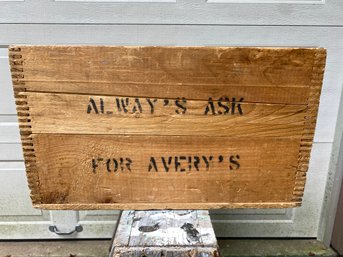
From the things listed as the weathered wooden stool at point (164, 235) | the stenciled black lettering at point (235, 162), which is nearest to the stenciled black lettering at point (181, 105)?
the stenciled black lettering at point (235, 162)

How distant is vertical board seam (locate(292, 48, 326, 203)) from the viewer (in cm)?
83

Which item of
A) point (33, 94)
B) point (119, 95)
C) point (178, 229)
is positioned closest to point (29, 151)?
point (33, 94)

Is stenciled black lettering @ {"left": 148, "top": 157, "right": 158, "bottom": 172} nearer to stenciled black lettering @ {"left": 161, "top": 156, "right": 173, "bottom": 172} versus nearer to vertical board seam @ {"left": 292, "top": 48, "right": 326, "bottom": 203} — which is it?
stenciled black lettering @ {"left": 161, "top": 156, "right": 173, "bottom": 172}

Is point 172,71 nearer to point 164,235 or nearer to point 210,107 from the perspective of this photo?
point 210,107

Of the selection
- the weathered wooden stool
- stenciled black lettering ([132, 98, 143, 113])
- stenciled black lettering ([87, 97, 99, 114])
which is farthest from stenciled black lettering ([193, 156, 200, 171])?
the weathered wooden stool

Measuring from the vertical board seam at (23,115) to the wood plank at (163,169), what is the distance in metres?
0.02

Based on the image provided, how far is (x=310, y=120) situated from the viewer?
89 centimetres

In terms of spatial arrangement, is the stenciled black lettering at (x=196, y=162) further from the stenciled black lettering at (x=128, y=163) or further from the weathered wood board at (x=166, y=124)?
the stenciled black lettering at (x=128, y=163)

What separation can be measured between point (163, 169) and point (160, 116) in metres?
0.18

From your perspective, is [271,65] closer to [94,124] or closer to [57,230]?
[94,124]

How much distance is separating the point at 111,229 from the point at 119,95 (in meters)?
1.57

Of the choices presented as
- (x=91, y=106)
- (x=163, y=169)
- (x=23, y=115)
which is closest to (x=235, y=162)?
(x=163, y=169)

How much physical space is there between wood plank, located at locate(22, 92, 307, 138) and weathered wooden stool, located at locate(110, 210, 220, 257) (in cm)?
57

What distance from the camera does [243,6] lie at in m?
1.72
